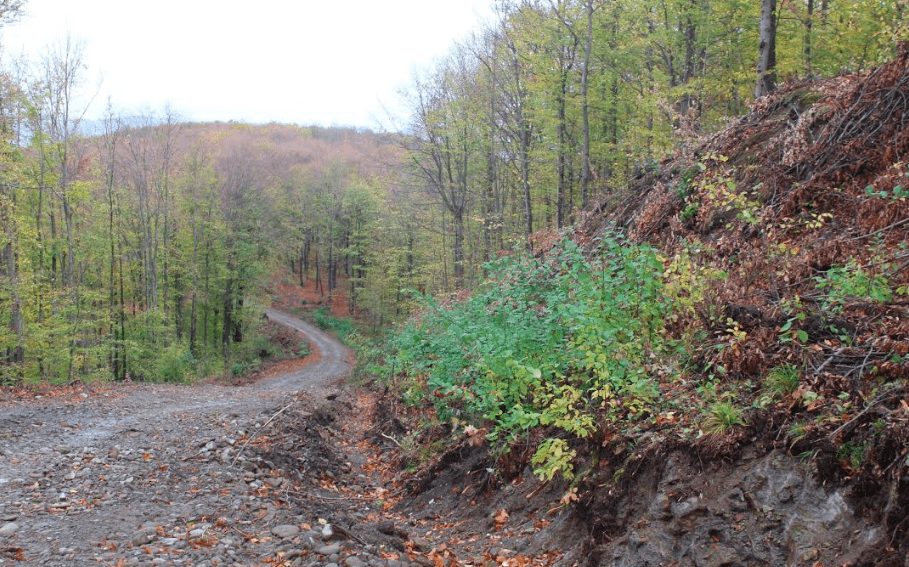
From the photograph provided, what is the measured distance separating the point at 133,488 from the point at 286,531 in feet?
7.27

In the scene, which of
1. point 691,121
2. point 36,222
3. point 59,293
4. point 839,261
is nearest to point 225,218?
point 36,222

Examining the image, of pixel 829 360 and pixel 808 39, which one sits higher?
pixel 808 39

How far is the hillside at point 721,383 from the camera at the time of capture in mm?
3574

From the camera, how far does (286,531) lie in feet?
17.2

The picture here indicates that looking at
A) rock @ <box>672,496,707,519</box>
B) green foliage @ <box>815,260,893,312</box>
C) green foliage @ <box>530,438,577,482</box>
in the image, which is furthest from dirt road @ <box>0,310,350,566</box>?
green foliage @ <box>815,260,893,312</box>

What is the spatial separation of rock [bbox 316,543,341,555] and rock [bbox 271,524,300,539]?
0.51m

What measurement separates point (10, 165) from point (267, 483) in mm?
13923

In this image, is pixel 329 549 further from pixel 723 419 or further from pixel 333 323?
pixel 333 323

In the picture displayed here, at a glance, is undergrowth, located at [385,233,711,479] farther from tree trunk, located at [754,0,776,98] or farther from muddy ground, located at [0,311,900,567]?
tree trunk, located at [754,0,776,98]

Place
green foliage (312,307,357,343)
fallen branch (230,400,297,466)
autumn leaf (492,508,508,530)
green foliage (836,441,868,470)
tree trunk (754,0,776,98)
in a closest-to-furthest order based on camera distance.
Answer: green foliage (836,441,868,470) → autumn leaf (492,508,508,530) → fallen branch (230,400,297,466) → tree trunk (754,0,776,98) → green foliage (312,307,357,343)

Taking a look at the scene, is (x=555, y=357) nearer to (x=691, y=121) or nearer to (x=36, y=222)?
(x=691, y=121)

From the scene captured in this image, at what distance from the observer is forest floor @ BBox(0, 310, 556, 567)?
4.78 metres

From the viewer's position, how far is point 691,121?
12.9 metres

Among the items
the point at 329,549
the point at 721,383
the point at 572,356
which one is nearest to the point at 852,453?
the point at 721,383
